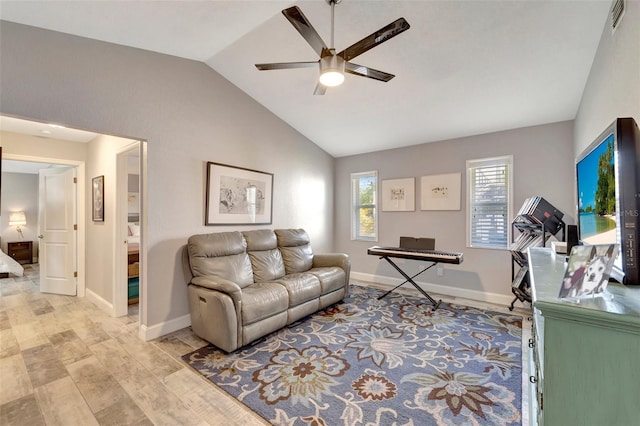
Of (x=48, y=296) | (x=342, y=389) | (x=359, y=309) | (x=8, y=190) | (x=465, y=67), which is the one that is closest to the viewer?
(x=342, y=389)

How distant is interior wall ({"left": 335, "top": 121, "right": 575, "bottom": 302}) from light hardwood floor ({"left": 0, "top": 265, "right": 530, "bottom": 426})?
995 millimetres

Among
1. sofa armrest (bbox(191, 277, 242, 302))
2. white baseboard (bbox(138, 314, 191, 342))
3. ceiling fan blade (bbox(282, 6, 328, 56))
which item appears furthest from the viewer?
white baseboard (bbox(138, 314, 191, 342))

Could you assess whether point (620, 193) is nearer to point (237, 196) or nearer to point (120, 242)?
point (237, 196)

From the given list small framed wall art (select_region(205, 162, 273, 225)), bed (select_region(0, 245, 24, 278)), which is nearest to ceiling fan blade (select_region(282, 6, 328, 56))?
small framed wall art (select_region(205, 162, 273, 225))

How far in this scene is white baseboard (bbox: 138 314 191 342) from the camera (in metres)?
2.77

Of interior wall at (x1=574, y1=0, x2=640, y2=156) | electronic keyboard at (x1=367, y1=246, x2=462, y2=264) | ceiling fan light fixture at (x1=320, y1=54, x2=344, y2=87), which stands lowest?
electronic keyboard at (x1=367, y1=246, x2=462, y2=264)

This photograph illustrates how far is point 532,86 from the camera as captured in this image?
280 centimetres

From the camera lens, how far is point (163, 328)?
2875 millimetres

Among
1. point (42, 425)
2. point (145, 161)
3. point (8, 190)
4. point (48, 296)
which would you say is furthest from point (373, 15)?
point (8, 190)

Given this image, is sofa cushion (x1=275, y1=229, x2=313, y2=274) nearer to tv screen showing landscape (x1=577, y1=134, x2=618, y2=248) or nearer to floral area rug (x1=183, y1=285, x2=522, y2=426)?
floral area rug (x1=183, y1=285, x2=522, y2=426)

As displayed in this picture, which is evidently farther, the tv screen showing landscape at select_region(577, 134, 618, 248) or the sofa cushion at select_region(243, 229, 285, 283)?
the sofa cushion at select_region(243, 229, 285, 283)

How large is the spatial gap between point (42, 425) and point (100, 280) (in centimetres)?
251

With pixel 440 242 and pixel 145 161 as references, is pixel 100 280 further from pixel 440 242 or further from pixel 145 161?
pixel 440 242

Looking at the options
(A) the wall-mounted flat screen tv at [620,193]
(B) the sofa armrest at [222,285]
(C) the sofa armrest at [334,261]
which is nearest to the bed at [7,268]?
(B) the sofa armrest at [222,285]
